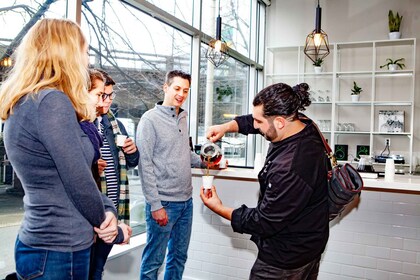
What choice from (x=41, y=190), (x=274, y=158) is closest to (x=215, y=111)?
(x=274, y=158)

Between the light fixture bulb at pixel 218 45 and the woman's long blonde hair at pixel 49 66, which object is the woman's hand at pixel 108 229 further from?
the light fixture bulb at pixel 218 45

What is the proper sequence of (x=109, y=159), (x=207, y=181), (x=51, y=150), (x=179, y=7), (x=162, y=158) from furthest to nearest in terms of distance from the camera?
(x=179, y=7)
(x=162, y=158)
(x=109, y=159)
(x=207, y=181)
(x=51, y=150)

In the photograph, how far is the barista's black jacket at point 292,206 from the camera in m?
1.39

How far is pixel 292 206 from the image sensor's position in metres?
1.39

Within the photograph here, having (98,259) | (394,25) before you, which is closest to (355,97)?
(394,25)

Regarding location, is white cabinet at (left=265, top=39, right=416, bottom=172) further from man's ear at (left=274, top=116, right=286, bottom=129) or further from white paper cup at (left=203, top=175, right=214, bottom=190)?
man's ear at (left=274, top=116, right=286, bottom=129)

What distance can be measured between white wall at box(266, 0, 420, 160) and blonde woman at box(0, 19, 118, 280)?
17.5 ft

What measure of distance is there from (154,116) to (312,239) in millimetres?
1198

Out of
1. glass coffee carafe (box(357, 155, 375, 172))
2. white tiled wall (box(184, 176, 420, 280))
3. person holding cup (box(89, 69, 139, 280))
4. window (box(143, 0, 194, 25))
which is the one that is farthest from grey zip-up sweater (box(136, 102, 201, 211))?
window (box(143, 0, 194, 25))

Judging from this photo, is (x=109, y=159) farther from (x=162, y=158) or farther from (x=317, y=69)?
(x=317, y=69)

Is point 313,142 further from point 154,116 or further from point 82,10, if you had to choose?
→ point 82,10

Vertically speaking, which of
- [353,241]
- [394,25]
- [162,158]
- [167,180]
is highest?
[394,25]

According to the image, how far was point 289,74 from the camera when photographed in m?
5.82

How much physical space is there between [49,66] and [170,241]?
1.56 metres
